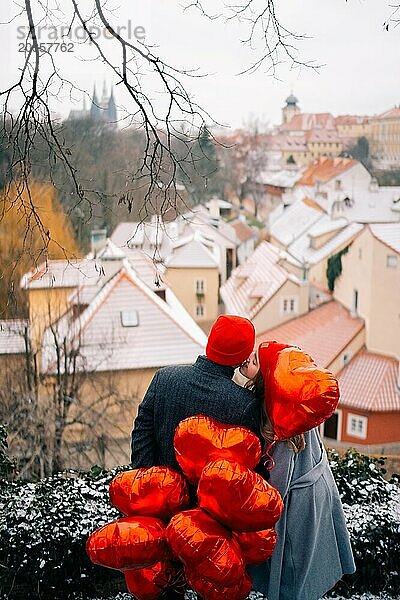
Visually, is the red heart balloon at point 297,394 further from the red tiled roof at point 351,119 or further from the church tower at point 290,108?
the red tiled roof at point 351,119

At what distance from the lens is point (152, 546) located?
156 centimetres

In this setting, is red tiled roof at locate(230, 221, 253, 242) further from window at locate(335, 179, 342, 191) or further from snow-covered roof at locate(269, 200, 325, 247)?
window at locate(335, 179, 342, 191)

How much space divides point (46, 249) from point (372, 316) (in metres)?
2.86

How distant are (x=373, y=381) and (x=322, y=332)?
1.49ft

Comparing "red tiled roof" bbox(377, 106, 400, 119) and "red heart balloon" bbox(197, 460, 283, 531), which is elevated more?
"red tiled roof" bbox(377, 106, 400, 119)

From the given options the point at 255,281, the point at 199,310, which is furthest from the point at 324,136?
the point at 199,310

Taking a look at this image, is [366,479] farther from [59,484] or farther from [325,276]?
[325,276]

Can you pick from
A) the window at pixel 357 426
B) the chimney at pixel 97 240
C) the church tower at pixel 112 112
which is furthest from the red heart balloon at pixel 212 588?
the window at pixel 357 426

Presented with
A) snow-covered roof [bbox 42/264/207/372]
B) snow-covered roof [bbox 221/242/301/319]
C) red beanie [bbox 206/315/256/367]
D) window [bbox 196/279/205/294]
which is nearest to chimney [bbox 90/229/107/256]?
snow-covered roof [bbox 42/264/207/372]

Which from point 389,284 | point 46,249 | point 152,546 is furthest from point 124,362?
point 152,546

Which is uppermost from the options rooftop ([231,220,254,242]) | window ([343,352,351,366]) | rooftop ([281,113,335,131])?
rooftop ([281,113,335,131])

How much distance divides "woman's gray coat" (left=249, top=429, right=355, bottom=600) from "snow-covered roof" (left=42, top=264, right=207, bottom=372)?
274cm

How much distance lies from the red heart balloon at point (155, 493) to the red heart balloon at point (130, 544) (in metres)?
0.03

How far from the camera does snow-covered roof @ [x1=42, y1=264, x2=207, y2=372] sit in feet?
14.9
